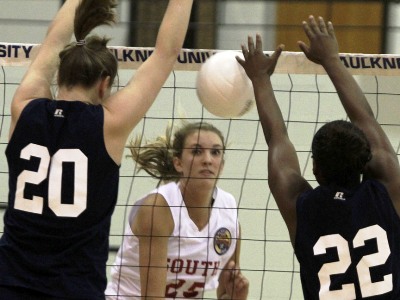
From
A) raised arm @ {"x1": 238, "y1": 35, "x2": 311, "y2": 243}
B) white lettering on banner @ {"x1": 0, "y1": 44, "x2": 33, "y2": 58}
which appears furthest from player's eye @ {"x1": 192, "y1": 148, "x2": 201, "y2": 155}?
raised arm @ {"x1": 238, "y1": 35, "x2": 311, "y2": 243}

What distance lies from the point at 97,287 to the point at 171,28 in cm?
94

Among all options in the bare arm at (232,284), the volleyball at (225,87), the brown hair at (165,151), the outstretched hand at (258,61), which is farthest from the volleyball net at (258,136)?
the outstretched hand at (258,61)

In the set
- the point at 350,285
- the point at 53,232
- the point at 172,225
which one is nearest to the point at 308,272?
the point at 350,285

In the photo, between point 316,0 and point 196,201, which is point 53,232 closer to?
point 196,201

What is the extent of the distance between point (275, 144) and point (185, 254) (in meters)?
1.68

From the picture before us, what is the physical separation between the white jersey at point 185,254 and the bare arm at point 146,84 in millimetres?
1644

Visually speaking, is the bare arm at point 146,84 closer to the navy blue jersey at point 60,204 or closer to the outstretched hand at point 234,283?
the navy blue jersey at point 60,204

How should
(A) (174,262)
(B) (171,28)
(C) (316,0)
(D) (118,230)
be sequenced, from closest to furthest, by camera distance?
(B) (171,28) → (A) (174,262) → (D) (118,230) → (C) (316,0)

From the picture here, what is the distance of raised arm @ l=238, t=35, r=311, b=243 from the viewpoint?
3365 mm

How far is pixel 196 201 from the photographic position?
5.21 metres

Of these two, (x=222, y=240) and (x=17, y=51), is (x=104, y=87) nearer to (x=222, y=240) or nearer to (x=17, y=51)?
(x=17, y=51)

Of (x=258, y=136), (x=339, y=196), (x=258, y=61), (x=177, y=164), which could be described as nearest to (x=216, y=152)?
(x=177, y=164)

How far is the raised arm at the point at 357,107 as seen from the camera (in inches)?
132

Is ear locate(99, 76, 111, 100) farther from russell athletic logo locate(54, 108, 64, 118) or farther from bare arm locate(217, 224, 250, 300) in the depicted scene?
bare arm locate(217, 224, 250, 300)
